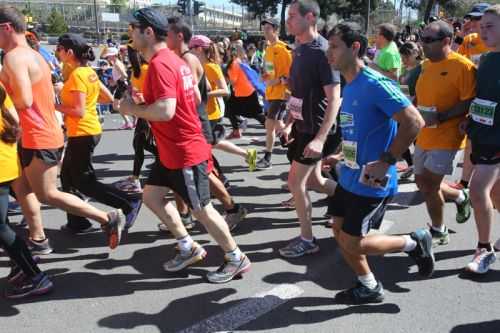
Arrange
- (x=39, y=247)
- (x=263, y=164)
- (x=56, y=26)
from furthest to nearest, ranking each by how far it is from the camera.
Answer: (x=56, y=26) → (x=263, y=164) → (x=39, y=247)

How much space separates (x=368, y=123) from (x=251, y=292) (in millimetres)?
1457

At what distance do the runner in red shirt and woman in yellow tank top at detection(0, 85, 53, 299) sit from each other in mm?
722

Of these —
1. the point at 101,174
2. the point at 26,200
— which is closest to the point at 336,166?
the point at 26,200

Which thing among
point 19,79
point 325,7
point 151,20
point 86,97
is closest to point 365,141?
point 151,20

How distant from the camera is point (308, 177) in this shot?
413 centimetres

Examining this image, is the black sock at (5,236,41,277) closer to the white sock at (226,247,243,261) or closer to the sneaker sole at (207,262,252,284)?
the sneaker sole at (207,262,252,284)

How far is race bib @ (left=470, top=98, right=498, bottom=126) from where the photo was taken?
3.55 metres

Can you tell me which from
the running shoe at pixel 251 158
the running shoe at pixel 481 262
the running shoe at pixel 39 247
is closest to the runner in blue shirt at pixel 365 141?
the running shoe at pixel 481 262

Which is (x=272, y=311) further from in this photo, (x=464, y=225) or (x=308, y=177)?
(x=464, y=225)

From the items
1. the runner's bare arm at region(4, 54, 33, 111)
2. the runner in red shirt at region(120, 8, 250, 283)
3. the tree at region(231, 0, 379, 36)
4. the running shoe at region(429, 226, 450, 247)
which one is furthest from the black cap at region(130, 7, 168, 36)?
the tree at region(231, 0, 379, 36)

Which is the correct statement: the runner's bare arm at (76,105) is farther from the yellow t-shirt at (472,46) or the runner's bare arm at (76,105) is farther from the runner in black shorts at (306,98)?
the yellow t-shirt at (472,46)

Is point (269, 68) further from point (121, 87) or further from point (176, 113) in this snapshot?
point (176, 113)

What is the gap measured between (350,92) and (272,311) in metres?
1.49

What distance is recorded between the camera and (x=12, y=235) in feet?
11.1
